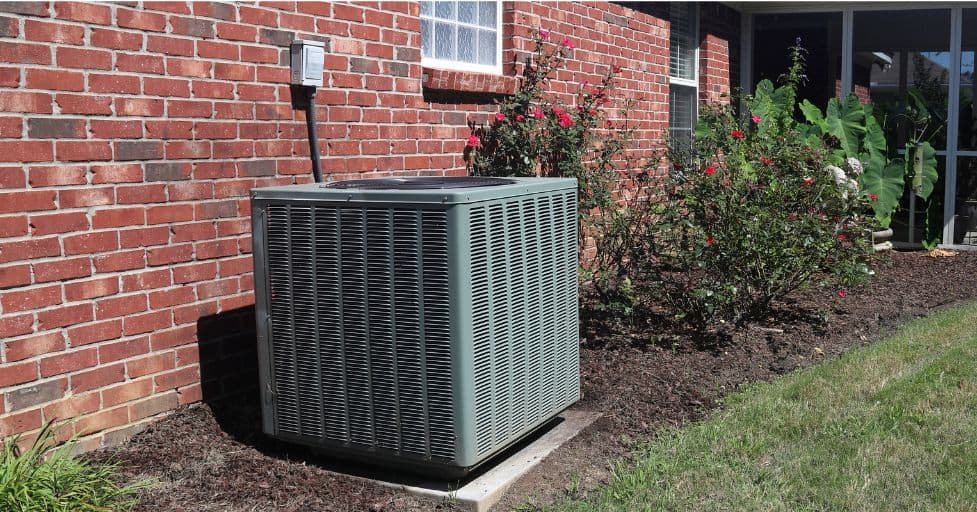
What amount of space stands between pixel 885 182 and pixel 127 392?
936 cm

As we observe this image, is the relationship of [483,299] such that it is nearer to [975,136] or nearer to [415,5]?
[415,5]

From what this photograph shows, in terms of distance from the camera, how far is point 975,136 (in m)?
11.2

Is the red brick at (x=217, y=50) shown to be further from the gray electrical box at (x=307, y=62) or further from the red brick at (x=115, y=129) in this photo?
the red brick at (x=115, y=129)

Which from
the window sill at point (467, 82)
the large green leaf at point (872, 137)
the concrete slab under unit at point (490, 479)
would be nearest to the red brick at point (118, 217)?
the concrete slab under unit at point (490, 479)

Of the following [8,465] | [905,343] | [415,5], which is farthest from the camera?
[905,343]

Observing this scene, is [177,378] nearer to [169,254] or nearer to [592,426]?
[169,254]

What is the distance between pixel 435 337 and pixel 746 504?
4.43ft

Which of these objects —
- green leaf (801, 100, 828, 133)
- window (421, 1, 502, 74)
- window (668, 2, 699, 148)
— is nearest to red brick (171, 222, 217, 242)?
window (421, 1, 502, 74)

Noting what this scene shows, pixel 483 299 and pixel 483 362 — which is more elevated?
pixel 483 299

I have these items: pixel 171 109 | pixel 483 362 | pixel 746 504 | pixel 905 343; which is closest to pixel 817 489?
pixel 746 504

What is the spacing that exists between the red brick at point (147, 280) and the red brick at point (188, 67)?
0.87 m

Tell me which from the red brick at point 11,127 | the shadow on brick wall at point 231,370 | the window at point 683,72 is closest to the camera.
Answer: the red brick at point 11,127

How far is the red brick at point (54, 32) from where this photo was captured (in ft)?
11.6

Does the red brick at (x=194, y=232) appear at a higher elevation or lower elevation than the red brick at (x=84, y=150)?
lower
